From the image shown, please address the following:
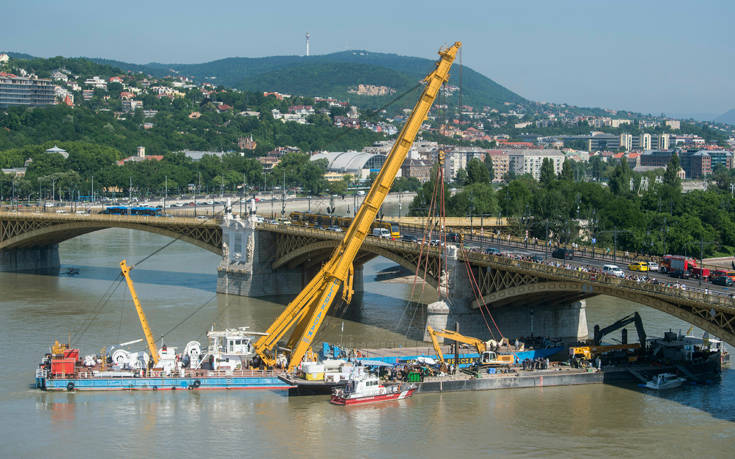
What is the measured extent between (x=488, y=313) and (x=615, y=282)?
30.9ft

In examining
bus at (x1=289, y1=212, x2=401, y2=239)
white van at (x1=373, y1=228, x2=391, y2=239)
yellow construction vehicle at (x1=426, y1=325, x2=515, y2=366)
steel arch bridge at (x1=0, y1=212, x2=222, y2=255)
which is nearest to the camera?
yellow construction vehicle at (x1=426, y1=325, x2=515, y2=366)

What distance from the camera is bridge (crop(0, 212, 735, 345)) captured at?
39.9 m

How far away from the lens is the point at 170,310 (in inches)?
2327

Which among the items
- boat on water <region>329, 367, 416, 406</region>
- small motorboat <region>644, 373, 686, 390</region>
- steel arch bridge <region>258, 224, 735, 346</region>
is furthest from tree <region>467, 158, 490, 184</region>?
boat on water <region>329, 367, 416, 406</region>

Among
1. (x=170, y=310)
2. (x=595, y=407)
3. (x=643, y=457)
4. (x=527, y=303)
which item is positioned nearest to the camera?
(x=643, y=457)

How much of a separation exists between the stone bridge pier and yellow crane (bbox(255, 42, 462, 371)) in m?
6.76

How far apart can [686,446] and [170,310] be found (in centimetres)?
3356

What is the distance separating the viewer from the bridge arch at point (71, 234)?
236 ft

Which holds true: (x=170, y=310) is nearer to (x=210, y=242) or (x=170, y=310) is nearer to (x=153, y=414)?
(x=210, y=242)

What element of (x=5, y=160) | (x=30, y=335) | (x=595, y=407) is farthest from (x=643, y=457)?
(x=5, y=160)

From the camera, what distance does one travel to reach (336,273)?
43688 mm

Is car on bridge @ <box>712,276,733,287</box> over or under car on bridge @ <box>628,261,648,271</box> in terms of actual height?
under

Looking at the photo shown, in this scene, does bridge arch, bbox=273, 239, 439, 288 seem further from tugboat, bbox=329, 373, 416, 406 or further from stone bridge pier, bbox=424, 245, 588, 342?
tugboat, bbox=329, 373, 416, 406

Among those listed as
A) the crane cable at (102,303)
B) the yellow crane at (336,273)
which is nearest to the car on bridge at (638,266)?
the yellow crane at (336,273)
